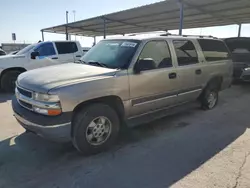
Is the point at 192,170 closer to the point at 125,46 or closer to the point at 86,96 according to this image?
the point at 86,96

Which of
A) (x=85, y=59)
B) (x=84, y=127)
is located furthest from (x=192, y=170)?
(x=85, y=59)

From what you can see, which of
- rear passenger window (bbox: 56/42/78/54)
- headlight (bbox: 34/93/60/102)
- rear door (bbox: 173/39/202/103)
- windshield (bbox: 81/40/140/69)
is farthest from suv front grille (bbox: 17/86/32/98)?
rear passenger window (bbox: 56/42/78/54)

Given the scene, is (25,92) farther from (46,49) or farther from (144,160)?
(46,49)

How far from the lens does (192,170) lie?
10.1 ft

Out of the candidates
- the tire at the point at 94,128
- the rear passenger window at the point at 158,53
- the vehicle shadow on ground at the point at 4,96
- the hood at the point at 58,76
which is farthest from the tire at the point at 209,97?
the vehicle shadow on ground at the point at 4,96

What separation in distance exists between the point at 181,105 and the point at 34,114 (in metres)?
3.15

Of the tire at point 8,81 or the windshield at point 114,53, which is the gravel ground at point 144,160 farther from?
the tire at point 8,81

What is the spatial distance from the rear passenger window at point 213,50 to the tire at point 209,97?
75cm

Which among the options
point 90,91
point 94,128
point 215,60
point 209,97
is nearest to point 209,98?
point 209,97

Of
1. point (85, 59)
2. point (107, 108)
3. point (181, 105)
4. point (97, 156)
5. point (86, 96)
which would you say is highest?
point (85, 59)

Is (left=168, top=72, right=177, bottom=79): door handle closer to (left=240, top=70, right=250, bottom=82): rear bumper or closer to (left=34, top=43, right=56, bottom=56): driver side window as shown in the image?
(left=240, top=70, right=250, bottom=82): rear bumper

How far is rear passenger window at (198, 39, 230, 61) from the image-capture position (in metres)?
5.47

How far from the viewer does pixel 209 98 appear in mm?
5895

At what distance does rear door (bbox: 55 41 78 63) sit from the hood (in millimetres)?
5567
